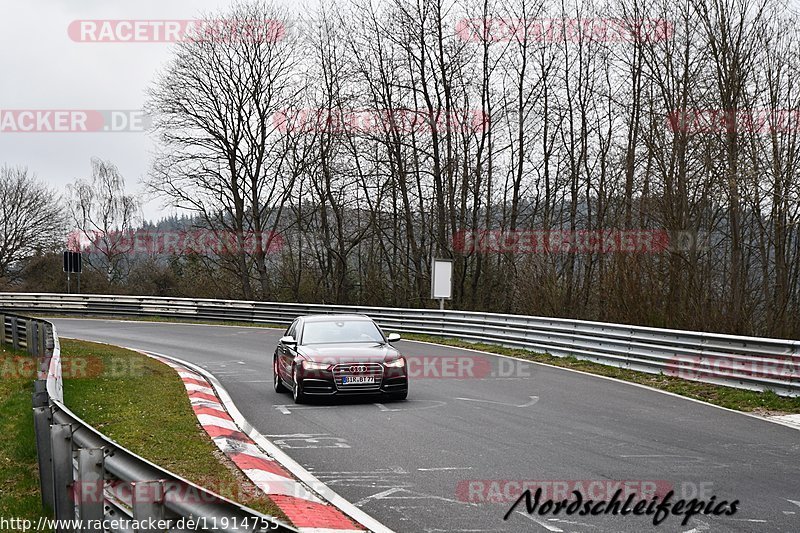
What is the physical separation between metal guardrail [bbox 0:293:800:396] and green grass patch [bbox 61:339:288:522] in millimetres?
8719

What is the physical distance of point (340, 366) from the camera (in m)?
12.9

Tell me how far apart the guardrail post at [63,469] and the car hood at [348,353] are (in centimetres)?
787

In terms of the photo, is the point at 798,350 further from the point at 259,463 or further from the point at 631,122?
the point at 631,122

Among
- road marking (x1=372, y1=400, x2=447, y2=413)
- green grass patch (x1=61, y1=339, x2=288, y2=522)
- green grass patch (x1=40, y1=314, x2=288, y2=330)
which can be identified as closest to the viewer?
green grass patch (x1=61, y1=339, x2=288, y2=522)

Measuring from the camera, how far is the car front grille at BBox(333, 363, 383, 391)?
12.9 metres

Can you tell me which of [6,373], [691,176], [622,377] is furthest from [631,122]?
[6,373]

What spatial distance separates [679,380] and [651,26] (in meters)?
15.9

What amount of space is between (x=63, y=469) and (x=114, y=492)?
875 millimetres

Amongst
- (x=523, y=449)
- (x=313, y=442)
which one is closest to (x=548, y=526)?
(x=523, y=449)

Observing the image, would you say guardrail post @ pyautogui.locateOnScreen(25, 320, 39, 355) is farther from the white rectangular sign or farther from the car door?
the white rectangular sign

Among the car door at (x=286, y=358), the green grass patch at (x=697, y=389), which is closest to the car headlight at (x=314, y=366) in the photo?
the car door at (x=286, y=358)

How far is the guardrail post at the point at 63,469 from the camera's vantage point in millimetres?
5059

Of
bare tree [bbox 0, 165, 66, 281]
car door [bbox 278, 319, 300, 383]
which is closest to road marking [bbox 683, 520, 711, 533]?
car door [bbox 278, 319, 300, 383]

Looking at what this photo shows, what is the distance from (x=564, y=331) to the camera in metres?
20.4
